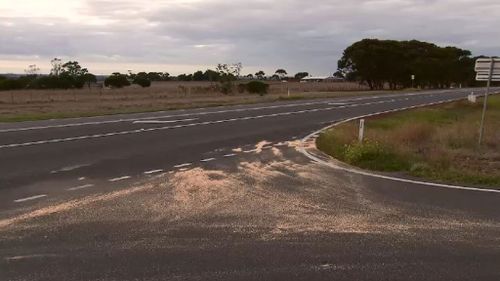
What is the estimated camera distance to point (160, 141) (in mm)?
16156

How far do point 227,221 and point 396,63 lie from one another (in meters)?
87.5

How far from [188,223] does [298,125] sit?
15913 mm

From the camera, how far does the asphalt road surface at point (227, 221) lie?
5.43 m

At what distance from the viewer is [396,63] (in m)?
90.8

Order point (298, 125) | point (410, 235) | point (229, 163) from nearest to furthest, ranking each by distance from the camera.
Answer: point (410, 235) < point (229, 163) < point (298, 125)

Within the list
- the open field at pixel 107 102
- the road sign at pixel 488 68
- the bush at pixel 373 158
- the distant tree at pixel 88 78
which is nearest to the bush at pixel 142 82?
the distant tree at pixel 88 78

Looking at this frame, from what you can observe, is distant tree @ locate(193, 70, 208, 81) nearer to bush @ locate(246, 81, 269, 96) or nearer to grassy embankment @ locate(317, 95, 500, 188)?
bush @ locate(246, 81, 269, 96)

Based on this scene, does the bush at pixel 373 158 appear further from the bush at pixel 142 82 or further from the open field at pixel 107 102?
the bush at pixel 142 82

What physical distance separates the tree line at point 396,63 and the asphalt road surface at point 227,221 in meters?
77.6

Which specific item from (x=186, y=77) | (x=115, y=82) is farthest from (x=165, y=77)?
(x=115, y=82)

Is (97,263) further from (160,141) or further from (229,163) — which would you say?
(160,141)

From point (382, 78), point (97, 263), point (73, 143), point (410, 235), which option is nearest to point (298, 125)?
point (73, 143)

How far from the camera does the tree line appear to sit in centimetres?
8806

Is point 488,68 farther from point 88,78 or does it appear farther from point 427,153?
point 88,78
